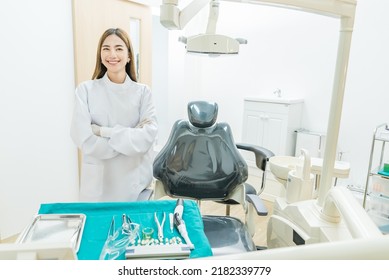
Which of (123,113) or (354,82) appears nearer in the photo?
(123,113)

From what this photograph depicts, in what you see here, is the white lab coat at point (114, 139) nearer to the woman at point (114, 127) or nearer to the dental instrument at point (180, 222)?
the woman at point (114, 127)

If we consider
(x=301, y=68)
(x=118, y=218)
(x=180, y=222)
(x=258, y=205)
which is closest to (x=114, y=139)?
(x=118, y=218)

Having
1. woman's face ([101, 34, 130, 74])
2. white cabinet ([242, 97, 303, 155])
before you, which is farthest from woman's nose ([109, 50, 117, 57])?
white cabinet ([242, 97, 303, 155])

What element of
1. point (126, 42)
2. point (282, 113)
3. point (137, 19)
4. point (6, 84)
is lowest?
point (282, 113)

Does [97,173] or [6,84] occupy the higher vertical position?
[6,84]

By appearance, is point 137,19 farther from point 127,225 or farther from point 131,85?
point 127,225

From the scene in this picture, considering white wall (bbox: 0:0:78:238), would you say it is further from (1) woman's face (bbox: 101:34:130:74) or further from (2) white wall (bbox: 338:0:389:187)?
(2) white wall (bbox: 338:0:389:187)

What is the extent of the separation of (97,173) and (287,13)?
2.72 metres

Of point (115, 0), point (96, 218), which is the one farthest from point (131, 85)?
point (115, 0)

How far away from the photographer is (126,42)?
4.94 feet

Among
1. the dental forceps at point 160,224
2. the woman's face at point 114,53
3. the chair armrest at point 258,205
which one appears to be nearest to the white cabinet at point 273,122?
the chair armrest at point 258,205

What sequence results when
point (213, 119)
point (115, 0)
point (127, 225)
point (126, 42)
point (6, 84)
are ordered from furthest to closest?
1. point (115, 0)
2. point (6, 84)
3. point (213, 119)
4. point (126, 42)
5. point (127, 225)

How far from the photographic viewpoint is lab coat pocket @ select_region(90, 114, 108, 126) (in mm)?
1553

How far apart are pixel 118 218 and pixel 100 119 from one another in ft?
2.32
